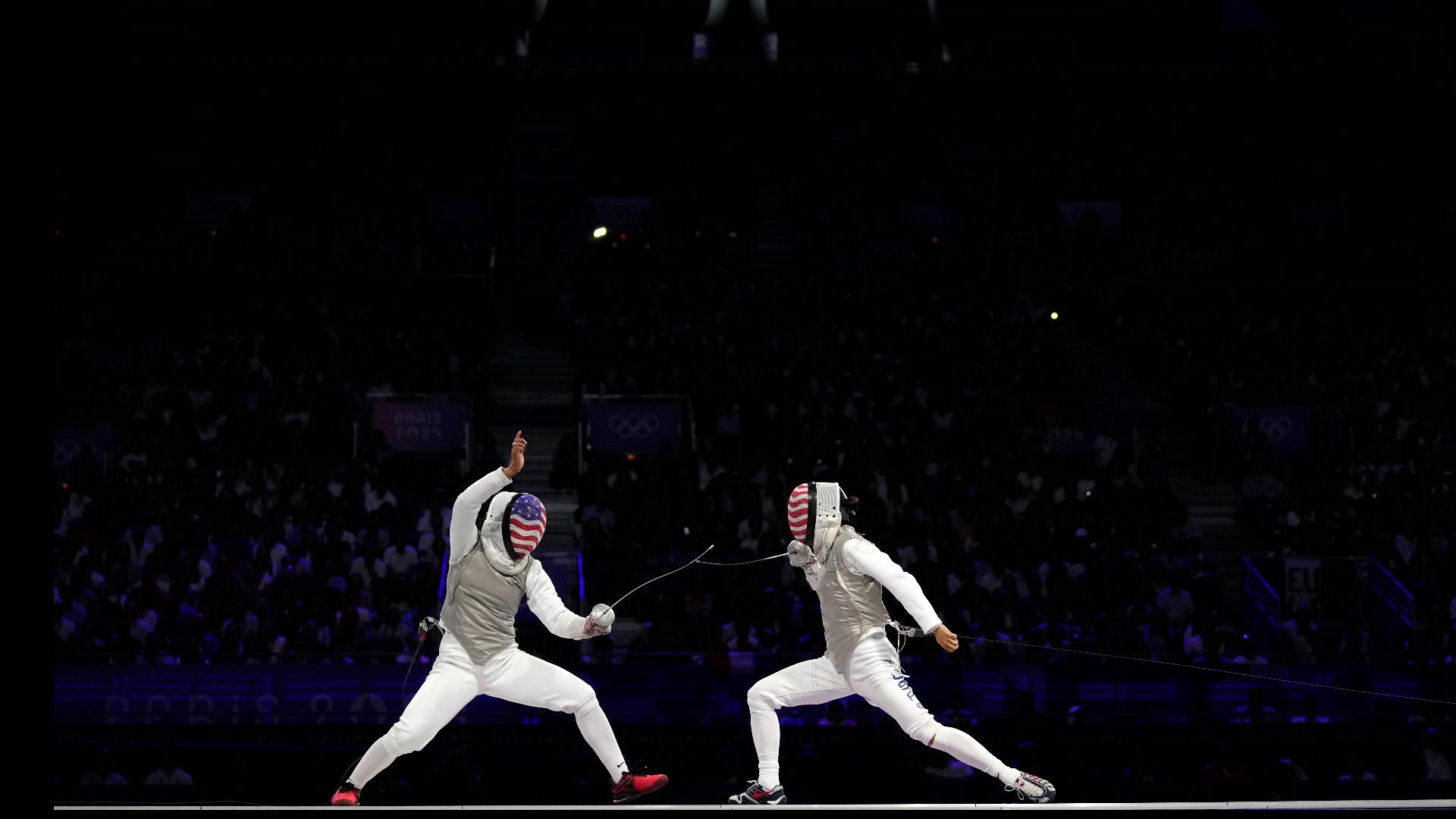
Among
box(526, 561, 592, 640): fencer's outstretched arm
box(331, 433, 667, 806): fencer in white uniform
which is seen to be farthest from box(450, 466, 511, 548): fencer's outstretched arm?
box(526, 561, 592, 640): fencer's outstretched arm

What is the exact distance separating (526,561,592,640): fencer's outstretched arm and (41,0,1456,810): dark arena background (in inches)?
88.9

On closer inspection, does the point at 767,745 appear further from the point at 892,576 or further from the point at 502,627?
the point at 502,627

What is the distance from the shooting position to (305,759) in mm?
11898

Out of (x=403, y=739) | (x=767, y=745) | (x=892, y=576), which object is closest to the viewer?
(x=403, y=739)

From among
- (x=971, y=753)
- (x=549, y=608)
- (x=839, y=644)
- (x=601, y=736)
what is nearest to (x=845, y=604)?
(x=839, y=644)

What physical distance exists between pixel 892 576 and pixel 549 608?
5.78 feet

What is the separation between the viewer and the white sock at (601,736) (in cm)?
755

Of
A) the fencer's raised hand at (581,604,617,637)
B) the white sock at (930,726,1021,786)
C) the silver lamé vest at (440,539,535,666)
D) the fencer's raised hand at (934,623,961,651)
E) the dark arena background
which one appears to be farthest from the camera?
the dark arena background

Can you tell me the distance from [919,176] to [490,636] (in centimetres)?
1784

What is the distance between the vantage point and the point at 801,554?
25.4 ft

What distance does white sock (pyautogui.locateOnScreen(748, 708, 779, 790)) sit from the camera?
7.62 meters

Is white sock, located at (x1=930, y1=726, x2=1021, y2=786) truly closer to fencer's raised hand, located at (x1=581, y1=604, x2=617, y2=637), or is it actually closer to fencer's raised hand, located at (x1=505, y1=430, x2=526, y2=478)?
fencer's raised hand, located at (x1=581, y1=604, x2=617, y2=637)

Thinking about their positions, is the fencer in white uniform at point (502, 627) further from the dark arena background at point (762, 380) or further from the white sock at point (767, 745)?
the dark arena background at point (762, 380)

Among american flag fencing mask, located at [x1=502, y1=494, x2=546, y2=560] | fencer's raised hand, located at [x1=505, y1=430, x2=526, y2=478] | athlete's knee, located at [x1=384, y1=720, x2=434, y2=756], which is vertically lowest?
athlete's knee, located at [x1=384, y1=720, x2=434, y2=756]
